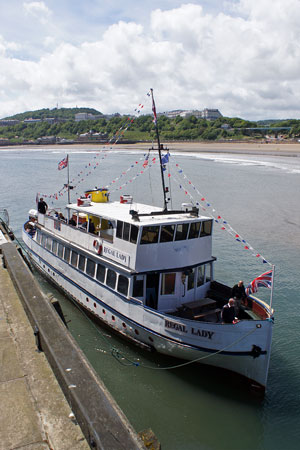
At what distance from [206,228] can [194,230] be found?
61 centimetres

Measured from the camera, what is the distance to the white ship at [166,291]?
11.5 m

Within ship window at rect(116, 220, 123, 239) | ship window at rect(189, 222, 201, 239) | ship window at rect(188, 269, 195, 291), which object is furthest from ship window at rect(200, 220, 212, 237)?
ship window at rect(116, 220, 123, 239)

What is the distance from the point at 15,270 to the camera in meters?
11.3

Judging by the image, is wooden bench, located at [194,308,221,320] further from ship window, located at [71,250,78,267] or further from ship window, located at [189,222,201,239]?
ship window, located at [71,250,78,267]

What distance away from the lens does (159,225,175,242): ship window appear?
13152 millimetres

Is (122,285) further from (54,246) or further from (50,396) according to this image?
(50,396)

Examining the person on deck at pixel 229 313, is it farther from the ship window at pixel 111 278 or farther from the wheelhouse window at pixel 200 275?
the ship window at pixel 111 278

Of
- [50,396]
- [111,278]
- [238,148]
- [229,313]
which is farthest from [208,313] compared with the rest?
[238,148]

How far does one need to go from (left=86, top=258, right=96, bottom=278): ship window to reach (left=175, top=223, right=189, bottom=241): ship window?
13.1 feet

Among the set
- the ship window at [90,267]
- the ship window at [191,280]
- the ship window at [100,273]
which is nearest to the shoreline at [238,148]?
the ship window at [191,280]

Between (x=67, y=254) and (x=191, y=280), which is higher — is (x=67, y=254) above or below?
below

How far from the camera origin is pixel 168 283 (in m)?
13.5

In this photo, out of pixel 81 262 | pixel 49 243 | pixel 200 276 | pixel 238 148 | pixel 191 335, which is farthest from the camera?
pixel 238 148

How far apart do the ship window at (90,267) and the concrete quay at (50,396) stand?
21.1 ft
